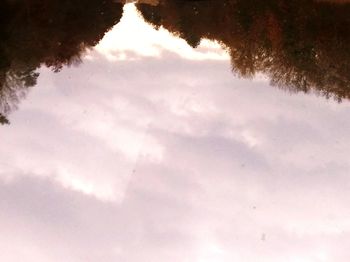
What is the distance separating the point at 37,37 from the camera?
2817 centimetres

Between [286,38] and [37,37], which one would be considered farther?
[286,38]

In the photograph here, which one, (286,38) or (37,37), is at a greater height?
(286,38)

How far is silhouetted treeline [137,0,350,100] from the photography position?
28625 mm

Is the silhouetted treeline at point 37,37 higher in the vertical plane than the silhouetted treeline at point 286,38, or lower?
lower

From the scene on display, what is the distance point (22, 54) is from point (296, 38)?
17.6 metres

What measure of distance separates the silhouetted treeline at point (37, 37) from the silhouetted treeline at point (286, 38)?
8.02 metres

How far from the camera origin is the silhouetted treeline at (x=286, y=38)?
28.6 m

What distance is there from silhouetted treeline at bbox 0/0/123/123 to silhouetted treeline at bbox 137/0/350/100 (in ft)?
26.3

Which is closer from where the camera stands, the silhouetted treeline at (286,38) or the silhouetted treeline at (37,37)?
the silhouetted treeline at (37,37)

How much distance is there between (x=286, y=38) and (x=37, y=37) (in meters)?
16.3

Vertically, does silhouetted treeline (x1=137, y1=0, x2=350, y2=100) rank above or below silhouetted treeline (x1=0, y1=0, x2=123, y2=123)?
above

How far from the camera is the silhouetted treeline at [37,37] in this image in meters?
26.6

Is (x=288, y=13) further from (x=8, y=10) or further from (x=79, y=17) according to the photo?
(x=8, y=10)

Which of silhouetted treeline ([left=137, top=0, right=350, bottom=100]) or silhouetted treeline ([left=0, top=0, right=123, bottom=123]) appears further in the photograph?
silhouetted treeline ([left=137, top=0, right=350, bottom=100])
